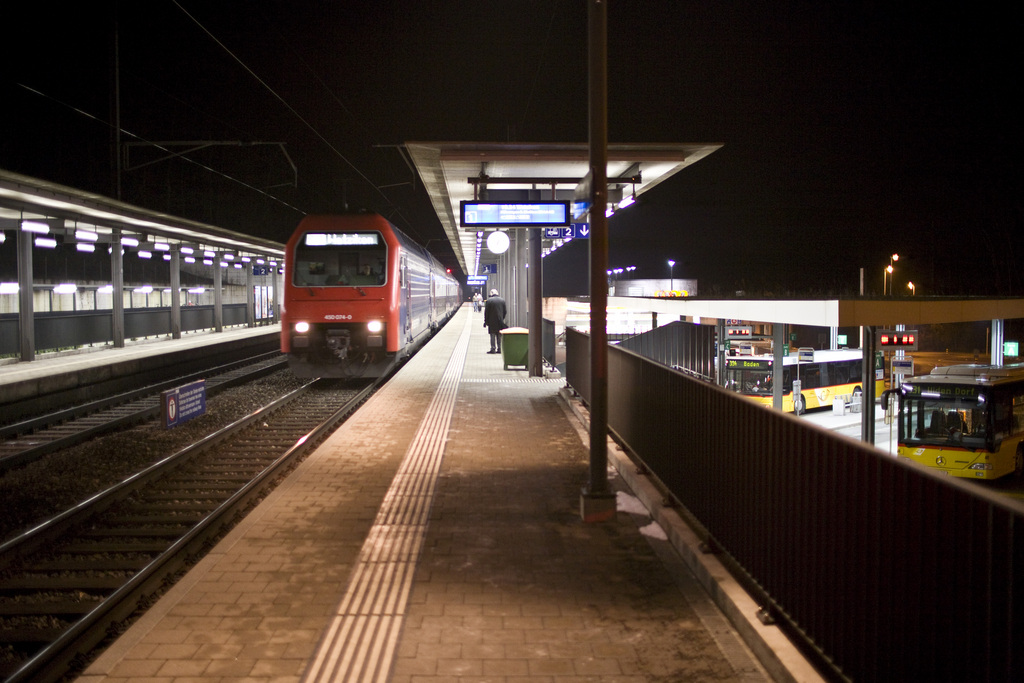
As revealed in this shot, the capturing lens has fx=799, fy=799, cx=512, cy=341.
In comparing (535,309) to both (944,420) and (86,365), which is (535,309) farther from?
(86,365)

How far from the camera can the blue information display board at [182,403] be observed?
10.5m

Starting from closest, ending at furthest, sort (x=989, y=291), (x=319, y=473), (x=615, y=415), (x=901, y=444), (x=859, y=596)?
(x=859, y=596), (x=319, y=473), (x=615, y=415), (x=901, y=444), (x=989, y=291)

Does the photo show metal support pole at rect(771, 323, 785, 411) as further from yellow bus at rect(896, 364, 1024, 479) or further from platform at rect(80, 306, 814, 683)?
yellow bus at rect(896, 364, 1024, 479)

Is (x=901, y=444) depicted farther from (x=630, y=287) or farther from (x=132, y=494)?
(x=630, y=287)

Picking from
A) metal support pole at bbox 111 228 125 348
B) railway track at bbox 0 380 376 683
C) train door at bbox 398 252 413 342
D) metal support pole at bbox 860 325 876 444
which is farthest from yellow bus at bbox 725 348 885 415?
metal support pole at bbox 111 228 125 348

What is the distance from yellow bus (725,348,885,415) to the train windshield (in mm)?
9477

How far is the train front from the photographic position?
14.5 meters

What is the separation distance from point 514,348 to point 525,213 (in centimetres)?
807

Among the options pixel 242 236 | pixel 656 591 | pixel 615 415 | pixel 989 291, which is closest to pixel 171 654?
pixel 656 591

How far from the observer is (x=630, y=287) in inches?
2502

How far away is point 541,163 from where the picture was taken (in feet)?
36.3

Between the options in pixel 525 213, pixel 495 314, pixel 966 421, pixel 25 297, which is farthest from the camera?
pixel 495 314

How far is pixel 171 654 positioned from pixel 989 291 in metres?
53.8

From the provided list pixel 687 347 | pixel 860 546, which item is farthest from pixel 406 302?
pixel 860 546
